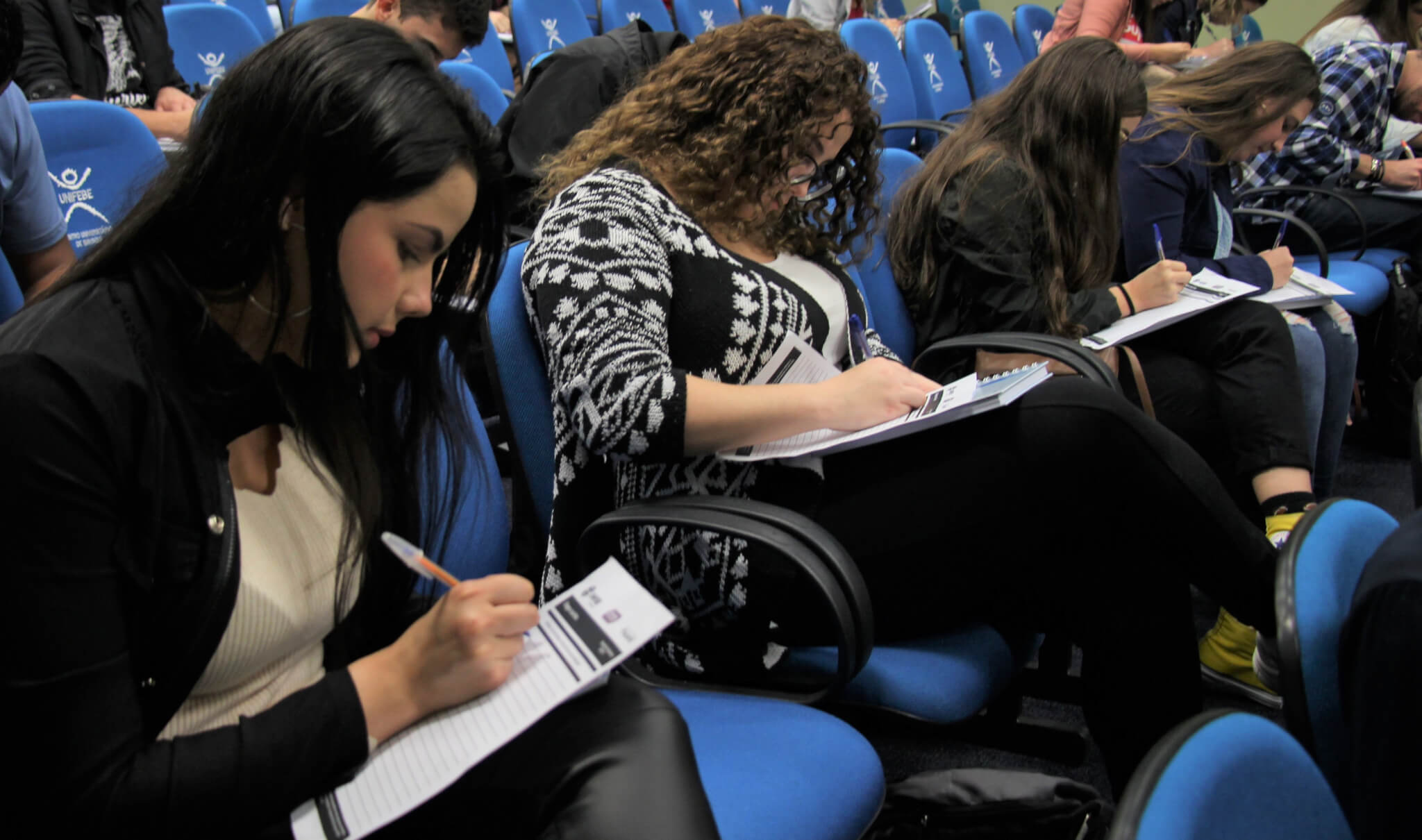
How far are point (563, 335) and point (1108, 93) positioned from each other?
4.15ft

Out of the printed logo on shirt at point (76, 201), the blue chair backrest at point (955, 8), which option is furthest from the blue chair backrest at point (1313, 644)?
the blue chair backrest at point (955, 8)

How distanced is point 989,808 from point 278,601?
860 mm

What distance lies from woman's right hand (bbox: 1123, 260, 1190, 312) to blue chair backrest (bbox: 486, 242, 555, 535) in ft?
4.24

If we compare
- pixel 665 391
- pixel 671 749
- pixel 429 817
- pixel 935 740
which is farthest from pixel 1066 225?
pixel 429 817

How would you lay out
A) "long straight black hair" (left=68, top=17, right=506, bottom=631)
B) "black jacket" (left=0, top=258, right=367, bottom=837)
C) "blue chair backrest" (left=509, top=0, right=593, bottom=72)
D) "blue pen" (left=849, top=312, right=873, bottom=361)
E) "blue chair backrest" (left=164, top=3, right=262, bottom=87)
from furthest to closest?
"blue chair backrest" (left=509, top=0, right=593, bottom=72)
"blue chair backrest" (left=164, top=3, right=262, bottom=87)
"blue pen" (left=849, top=312, right=873, bottom=361)
"long straight black hair" (left=68, top=17, right=506, bottom=631)
"black jacket" (left=0, top=258, right=367, bottom=837)

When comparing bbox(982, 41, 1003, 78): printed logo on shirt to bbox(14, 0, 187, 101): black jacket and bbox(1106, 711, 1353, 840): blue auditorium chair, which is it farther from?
bbox(1106, 711, 1353, 840): blue auditorium chair

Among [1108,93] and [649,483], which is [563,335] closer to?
[649,483]

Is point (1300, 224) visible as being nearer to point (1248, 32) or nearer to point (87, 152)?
point (87, 152)

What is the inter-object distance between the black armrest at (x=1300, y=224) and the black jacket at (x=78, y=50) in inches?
116

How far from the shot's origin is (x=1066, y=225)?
185 centimetres

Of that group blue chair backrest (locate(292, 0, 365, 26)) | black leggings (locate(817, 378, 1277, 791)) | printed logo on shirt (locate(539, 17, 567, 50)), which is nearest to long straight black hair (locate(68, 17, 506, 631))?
black leggings (locate(817, 378, 1277, 791))

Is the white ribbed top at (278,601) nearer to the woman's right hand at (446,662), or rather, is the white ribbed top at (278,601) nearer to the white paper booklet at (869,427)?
the woman's right hand at (446,662)

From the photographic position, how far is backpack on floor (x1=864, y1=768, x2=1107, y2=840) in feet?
3.83

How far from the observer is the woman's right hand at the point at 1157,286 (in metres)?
1.93
